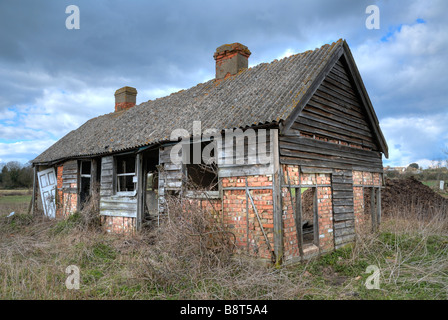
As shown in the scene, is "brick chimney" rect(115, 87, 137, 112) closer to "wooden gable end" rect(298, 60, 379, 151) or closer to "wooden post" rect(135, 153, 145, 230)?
"wooden post" rect(135, 153, 145, 230)

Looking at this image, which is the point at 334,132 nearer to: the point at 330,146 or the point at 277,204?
the point at 330,146

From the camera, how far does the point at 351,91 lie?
1034cm

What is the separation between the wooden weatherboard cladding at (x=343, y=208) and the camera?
28.6ft

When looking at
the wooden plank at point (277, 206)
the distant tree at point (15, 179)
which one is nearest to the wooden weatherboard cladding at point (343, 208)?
the wooden plank at point (277, 206)

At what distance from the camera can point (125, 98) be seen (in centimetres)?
1723

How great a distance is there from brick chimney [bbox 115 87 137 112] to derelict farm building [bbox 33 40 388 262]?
3.92 m

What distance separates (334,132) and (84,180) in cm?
1038

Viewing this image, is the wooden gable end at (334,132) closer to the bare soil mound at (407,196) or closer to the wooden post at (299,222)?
the wooden post at (299,222)

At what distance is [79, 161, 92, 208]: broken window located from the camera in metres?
13.0

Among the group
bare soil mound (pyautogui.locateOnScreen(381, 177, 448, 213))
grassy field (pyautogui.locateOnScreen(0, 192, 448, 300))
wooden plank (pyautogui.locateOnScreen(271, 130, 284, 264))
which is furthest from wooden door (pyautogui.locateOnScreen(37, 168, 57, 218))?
bare soil mound (pyautogui.locateOnScreen(381, 177, 448, 213))

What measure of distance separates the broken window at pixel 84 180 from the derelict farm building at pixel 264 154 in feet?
0.15

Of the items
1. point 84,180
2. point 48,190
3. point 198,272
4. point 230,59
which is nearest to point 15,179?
point 48,190
